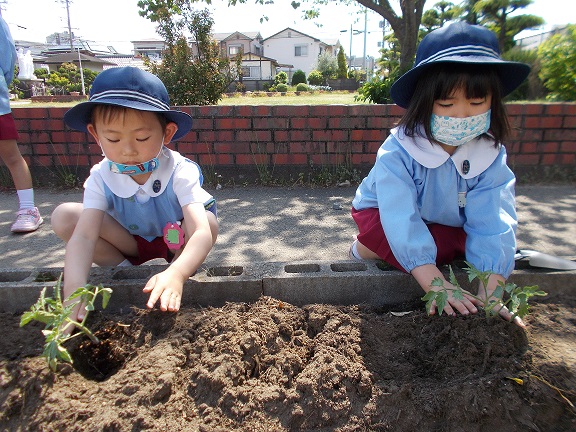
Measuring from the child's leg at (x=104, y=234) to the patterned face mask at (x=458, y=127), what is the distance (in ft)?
5.37

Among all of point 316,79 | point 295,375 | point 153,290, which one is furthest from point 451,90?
point 316,79

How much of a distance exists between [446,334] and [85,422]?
1.19 meters

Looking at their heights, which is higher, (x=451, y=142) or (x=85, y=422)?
(x=451, y=142)

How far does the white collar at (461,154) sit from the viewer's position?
1.94 metres

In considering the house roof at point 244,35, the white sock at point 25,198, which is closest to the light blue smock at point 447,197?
the white sock at point 25,198

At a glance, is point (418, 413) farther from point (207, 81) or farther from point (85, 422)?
point (207, 81)

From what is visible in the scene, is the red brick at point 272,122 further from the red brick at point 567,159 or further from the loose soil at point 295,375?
A: the loose soil at point 295,375

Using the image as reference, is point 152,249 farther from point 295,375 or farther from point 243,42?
point 243,42

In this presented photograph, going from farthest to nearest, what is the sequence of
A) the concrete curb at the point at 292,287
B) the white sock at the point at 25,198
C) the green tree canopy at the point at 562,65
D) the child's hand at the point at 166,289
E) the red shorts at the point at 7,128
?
the green tree canopy at the point at 562,65 → the white sock at the point at 25,198 → the red shorts at the point at 7,128 → the concrete curb at the point at 292,287 → the child's hand at the point at 166,289

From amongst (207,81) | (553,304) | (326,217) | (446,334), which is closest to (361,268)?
(446,334)

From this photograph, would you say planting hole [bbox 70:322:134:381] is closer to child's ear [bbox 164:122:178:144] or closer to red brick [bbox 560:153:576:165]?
child's ear [bbox 164:122:178:144]

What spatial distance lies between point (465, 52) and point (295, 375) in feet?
4.57

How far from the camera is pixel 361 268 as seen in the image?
6.58ft

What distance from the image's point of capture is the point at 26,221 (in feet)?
11.5
